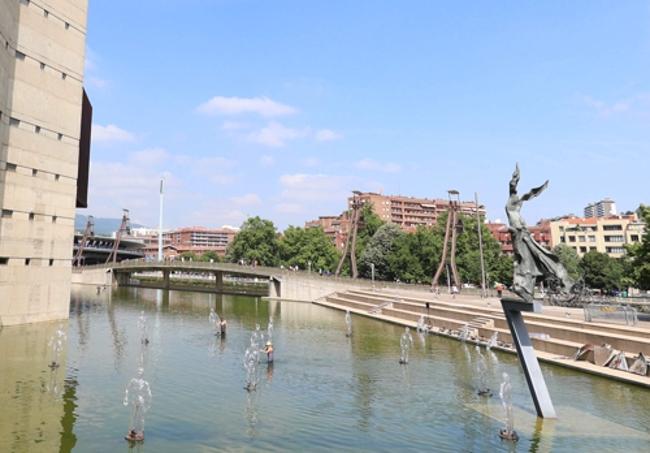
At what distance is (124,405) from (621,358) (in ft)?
66.3

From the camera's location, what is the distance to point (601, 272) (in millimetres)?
73062

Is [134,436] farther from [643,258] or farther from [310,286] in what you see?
[310,286]

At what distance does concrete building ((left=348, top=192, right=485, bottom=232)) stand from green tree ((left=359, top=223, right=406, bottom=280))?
74297 millimetres

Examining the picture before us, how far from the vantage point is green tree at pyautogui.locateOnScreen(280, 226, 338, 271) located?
93062mm

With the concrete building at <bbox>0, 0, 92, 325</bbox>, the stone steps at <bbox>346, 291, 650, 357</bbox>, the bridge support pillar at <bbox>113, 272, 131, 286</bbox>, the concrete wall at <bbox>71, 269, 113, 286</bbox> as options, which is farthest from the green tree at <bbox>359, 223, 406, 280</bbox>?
the concrete building at <bbox>0, 0, 92, 325</bbox>

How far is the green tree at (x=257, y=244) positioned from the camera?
98.1 meters

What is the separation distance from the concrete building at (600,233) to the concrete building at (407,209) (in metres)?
52.3

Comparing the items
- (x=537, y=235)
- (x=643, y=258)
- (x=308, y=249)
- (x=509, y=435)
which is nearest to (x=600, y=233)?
(x=537, y=235)

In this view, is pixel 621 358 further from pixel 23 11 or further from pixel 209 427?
pixel 23 11

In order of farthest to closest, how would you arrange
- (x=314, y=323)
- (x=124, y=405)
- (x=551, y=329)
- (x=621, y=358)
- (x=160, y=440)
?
(x=314, y=323) → (x=551, y=329) → (x=621, y=358) → (x=124, y=405) → (x=160, y=440)

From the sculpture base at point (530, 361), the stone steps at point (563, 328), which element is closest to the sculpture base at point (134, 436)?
the sculpture base at point (530, 361)

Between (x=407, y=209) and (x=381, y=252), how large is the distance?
85911mm

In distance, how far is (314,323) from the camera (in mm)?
41094

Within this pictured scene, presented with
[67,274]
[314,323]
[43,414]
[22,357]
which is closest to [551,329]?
[314,323]
